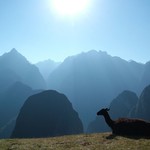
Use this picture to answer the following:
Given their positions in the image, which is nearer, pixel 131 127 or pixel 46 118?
pixel 131 127

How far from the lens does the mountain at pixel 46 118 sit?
160 meters

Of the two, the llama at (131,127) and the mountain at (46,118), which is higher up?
the mountain at (46,118)

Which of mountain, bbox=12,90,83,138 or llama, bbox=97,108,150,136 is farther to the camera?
mountain, bbox=12,90,83,138

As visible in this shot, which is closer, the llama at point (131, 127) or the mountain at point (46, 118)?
the llama at point (131, 127)

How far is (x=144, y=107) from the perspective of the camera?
198500mm

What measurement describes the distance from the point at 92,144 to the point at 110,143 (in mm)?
1111

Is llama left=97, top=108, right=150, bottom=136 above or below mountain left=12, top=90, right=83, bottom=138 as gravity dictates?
below

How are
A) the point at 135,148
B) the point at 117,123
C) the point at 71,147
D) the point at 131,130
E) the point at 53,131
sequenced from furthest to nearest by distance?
the point at 53,131 < the point at 117,123 < the point at 131,130 < the point at 71,147 < the point at 135,148

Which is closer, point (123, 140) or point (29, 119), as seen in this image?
point (123, 140)

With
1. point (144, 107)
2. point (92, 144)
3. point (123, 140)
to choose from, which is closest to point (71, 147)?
point (92, 144)

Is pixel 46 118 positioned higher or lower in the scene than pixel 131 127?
higher

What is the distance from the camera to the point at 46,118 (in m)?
168

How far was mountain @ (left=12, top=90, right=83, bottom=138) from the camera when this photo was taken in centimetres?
15950

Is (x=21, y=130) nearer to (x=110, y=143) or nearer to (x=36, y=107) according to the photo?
(x=36, y=107)
